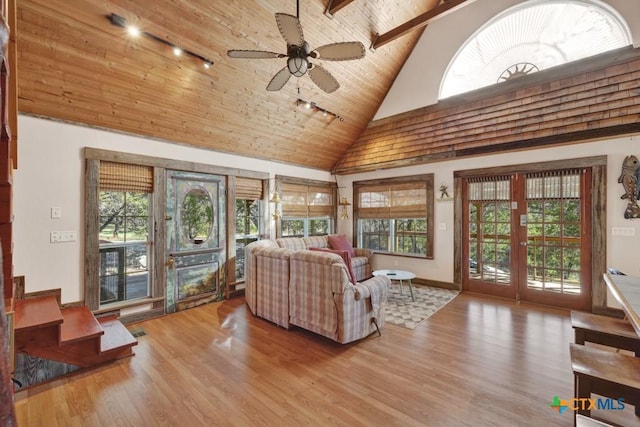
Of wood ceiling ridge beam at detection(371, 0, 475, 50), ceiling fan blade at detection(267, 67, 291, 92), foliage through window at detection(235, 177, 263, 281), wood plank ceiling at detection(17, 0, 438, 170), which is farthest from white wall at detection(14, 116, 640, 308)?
wood ceiling ridge beam at detection(371, 0, 475, 50)

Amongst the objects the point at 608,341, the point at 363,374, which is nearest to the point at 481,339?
the point at 608,341

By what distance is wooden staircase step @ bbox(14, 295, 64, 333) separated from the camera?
96.2 inches

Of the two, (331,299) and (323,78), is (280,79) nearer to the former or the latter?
(323,78)

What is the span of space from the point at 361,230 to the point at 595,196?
165 inches

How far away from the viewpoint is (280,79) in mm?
3033

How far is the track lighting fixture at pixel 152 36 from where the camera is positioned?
2764 millimetres

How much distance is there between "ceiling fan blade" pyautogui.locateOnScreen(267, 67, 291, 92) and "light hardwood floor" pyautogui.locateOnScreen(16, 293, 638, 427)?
2.90 metres

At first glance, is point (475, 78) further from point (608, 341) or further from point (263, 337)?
point (263, 337)

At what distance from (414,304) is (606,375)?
292 cm

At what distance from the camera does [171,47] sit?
3.21 meters

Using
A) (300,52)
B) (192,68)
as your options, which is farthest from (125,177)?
(300,52)
